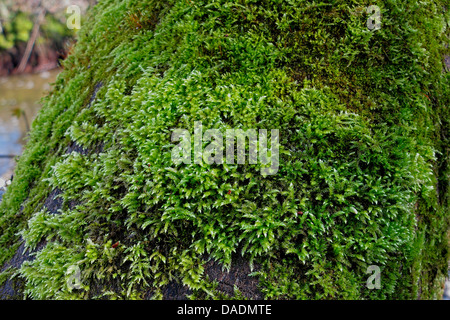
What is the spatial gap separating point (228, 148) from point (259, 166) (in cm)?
22

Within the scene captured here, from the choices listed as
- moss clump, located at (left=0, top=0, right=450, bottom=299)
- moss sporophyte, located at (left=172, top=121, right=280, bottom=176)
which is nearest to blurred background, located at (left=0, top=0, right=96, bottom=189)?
moss clump, located at (left=0, top=0, right=450, bottom=299)

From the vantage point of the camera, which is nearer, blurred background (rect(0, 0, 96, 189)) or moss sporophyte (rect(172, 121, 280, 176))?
moss sporophyte (rect(172, 121, 280, 176))

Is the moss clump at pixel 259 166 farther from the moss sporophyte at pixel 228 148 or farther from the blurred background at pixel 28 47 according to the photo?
the blurred background at pixel 28 47

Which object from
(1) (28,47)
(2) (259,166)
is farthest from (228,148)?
(1) (28,47)

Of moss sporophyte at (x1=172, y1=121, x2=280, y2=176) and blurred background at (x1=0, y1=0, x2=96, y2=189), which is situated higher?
blurred background at (x1=0, y1=0, x2=96, y2=189)

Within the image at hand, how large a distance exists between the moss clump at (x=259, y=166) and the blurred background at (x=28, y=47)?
7542 millimetres

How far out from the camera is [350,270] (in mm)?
1729

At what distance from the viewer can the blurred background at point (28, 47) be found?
8.98 meters

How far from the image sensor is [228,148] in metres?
1.81

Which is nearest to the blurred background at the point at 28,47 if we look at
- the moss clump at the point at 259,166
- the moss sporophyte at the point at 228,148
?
the moss clump at the point at 259,166

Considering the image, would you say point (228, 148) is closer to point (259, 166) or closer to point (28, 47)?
point (259, 166)

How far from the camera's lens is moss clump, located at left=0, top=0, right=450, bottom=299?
171 cm

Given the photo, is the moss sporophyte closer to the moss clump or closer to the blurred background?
the moss clump

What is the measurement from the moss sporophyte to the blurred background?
8.08m
